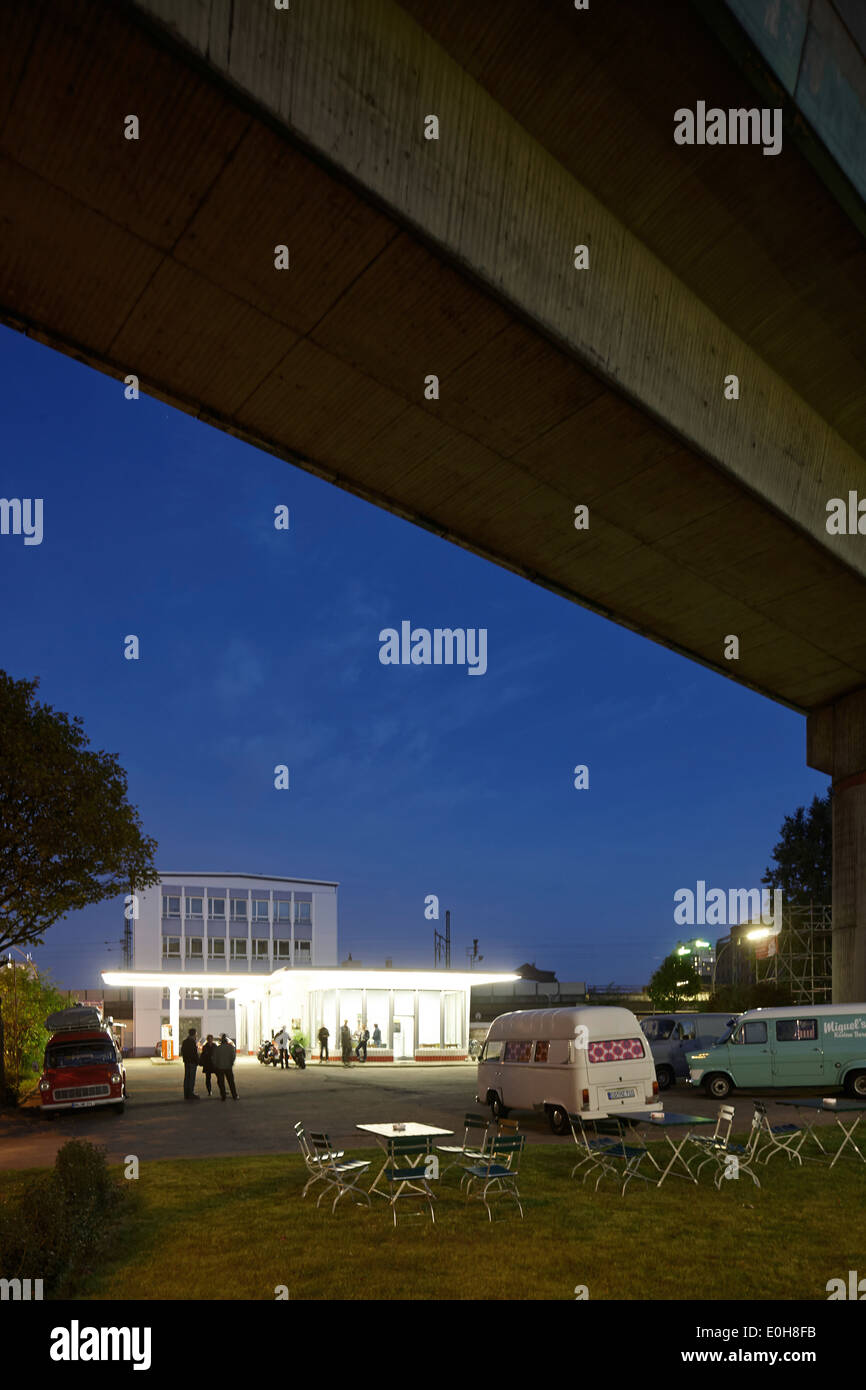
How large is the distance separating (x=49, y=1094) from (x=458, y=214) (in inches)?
775

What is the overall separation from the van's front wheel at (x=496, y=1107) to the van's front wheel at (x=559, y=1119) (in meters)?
1.93

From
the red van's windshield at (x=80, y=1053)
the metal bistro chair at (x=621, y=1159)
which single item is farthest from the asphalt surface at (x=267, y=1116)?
the metal bistro chair at (x=621, y=1159)

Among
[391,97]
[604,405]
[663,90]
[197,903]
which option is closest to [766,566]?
[604,405]

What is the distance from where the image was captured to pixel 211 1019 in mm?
53594

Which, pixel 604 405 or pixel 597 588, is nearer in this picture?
pixel 604 405

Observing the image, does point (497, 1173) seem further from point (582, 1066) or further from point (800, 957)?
point (800, 957)

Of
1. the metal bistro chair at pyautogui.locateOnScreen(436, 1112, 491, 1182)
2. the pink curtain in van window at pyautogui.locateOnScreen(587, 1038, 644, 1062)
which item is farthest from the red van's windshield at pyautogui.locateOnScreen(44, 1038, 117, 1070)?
the pink curtain in van window at pyautogui.locateOnScreen(587, 1038, 644, 1062)

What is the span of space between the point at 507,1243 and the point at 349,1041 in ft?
89.3

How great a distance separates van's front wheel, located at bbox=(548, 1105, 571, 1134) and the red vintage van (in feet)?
34.6

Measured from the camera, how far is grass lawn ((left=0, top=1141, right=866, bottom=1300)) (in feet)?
24.6

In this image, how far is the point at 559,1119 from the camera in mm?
15922

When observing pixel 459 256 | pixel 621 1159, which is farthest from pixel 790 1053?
pixel 459 256

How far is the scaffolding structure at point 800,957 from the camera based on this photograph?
4809 cm

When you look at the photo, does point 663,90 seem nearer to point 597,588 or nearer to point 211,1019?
point 597,588
